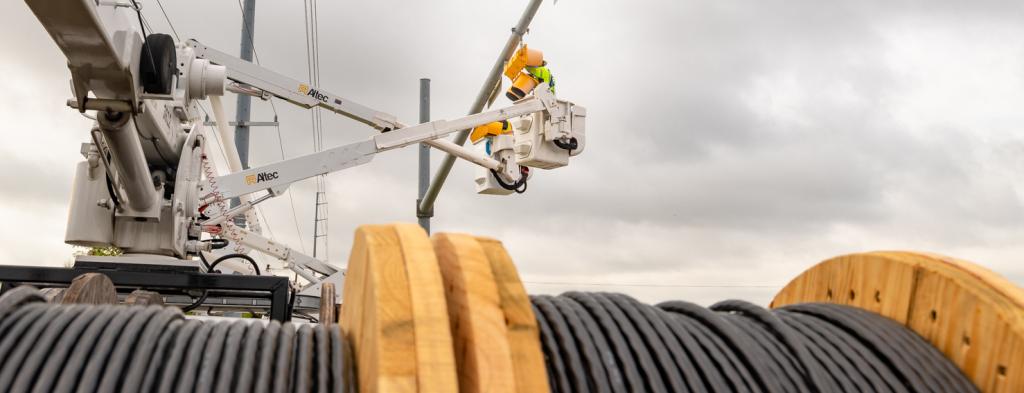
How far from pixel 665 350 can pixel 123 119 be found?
5.34 meters

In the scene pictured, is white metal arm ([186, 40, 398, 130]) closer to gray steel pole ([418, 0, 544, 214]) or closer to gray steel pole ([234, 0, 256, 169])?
gray steel pole ([418, 0, 544, 214])

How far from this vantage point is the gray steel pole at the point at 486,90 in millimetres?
10461

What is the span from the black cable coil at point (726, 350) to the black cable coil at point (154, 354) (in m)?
0.46

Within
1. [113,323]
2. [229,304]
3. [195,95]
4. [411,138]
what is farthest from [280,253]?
[113,323]

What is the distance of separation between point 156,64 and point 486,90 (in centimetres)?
597

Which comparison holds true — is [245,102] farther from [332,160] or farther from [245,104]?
[332,160]

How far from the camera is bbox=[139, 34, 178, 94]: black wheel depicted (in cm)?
567

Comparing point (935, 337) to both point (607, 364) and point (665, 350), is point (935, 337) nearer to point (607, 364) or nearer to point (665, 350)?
point (665, 350)

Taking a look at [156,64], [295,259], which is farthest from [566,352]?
[295,259]

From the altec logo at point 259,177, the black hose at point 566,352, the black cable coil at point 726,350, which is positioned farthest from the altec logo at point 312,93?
the black cable coil at point 726,350

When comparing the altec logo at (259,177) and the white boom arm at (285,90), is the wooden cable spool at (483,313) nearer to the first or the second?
the altec logo at (259,177)

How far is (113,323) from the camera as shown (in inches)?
70.4

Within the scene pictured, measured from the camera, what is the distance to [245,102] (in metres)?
16.9

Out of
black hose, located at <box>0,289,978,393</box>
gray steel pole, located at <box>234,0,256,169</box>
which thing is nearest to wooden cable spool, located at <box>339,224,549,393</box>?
black hose, located at <box>0,289,978,393</box>
